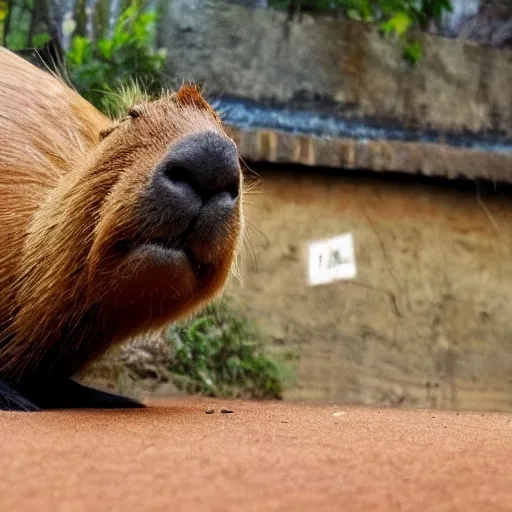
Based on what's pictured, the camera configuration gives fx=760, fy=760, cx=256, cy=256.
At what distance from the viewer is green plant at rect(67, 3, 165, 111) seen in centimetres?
505

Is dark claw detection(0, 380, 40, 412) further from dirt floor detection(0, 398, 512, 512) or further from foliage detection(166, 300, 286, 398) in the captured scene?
foliage detection(166, 300, 286, 398)

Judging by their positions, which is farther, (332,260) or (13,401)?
(332,260)

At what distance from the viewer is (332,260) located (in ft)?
16.7

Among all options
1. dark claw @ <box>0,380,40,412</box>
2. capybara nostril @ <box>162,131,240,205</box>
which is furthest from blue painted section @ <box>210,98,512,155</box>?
dark claw @ <box>0,380,40,412</box>

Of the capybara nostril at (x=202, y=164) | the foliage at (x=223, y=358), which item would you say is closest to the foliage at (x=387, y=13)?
the foliage at (x=223, y=358)

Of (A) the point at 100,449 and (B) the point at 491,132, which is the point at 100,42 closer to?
(B) the point at 491,132

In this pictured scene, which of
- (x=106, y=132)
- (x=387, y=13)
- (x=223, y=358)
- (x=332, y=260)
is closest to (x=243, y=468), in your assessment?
(x=106, y=132)

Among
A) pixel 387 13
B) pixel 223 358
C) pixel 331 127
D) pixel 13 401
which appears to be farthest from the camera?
pixel 387 13

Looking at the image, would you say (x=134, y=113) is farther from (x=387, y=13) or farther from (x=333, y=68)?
(x=387, y=13)

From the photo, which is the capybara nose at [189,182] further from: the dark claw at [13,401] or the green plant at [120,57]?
the green plant at [120,57]

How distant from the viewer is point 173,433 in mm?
1862

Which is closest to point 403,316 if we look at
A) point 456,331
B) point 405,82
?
point 456,331

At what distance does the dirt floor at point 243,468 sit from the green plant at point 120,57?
11.2ft

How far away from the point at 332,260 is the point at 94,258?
2.88 m
